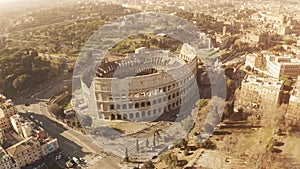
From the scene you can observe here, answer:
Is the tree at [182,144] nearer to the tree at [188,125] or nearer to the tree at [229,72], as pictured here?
the tree at [188,125]

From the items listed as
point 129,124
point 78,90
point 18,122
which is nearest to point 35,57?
point 78,90

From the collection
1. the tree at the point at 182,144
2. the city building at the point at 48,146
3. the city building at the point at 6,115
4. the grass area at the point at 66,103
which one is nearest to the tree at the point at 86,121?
the city building at the point at 48,146

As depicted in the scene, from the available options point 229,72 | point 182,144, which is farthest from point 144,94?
point 229,72

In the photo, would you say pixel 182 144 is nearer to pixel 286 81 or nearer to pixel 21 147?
pixel 21 147

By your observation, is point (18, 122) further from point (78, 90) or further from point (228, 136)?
point (228, 136)

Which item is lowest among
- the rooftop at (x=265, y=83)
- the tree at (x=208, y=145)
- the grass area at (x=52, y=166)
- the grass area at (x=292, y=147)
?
the grass area at (x=52, y=166)

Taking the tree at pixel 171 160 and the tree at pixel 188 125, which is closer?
the tree at pixel 171 160

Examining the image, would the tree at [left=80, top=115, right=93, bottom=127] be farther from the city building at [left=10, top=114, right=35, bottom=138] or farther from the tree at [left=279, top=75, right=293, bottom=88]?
the tree at [left=279, top=75, right=293, bottom=88]
